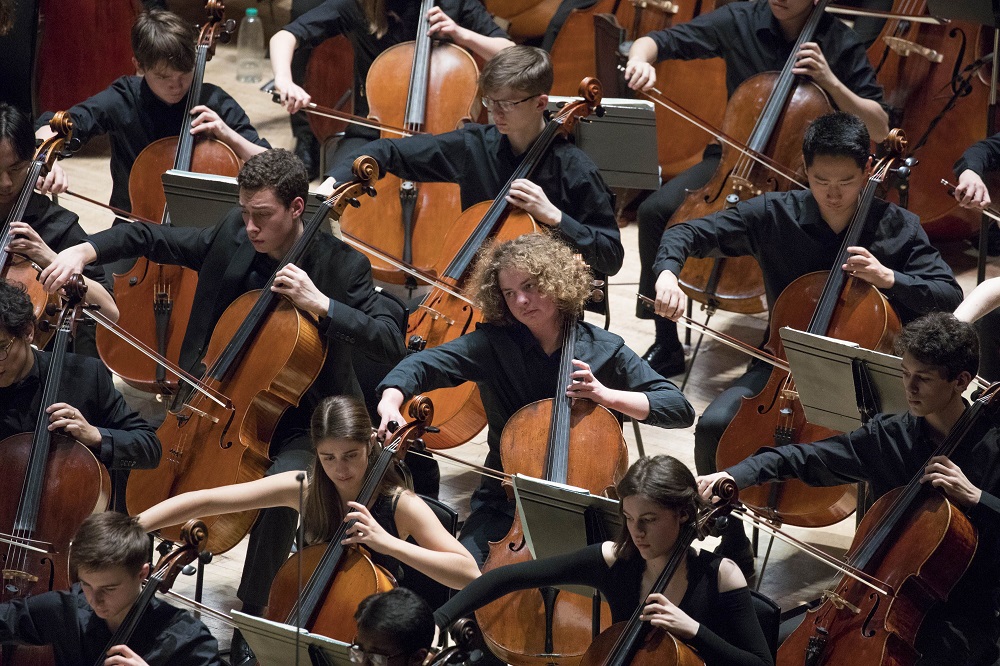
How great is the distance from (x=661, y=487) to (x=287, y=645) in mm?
744

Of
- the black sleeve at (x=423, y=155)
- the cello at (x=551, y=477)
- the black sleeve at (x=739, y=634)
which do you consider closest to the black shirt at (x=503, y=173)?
the black sleeve at (x=423, y=155)

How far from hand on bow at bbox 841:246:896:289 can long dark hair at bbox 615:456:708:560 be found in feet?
3.04

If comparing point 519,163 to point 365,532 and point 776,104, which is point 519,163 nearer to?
point 776,104

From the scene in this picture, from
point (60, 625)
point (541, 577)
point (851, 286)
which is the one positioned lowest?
point (60, 625)

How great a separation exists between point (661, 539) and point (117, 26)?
3.59 metres

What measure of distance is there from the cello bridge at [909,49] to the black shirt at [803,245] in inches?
40.8

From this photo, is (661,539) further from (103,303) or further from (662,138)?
(662,138)

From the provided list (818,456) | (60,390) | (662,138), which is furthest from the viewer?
(662,138)

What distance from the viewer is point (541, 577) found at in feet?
9.18

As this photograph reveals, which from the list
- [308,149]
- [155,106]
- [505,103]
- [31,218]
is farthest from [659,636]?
[308,149]

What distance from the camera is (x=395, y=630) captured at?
8.36 feet

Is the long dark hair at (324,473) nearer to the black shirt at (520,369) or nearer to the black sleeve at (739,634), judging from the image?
the black shirt at (520,369)

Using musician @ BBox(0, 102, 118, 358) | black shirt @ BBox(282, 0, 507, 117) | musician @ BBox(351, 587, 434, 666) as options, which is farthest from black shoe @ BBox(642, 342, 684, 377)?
musician @ BBox(351, 587, 434, 666)

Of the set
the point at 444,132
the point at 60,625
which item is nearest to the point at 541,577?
the point at 60,625
